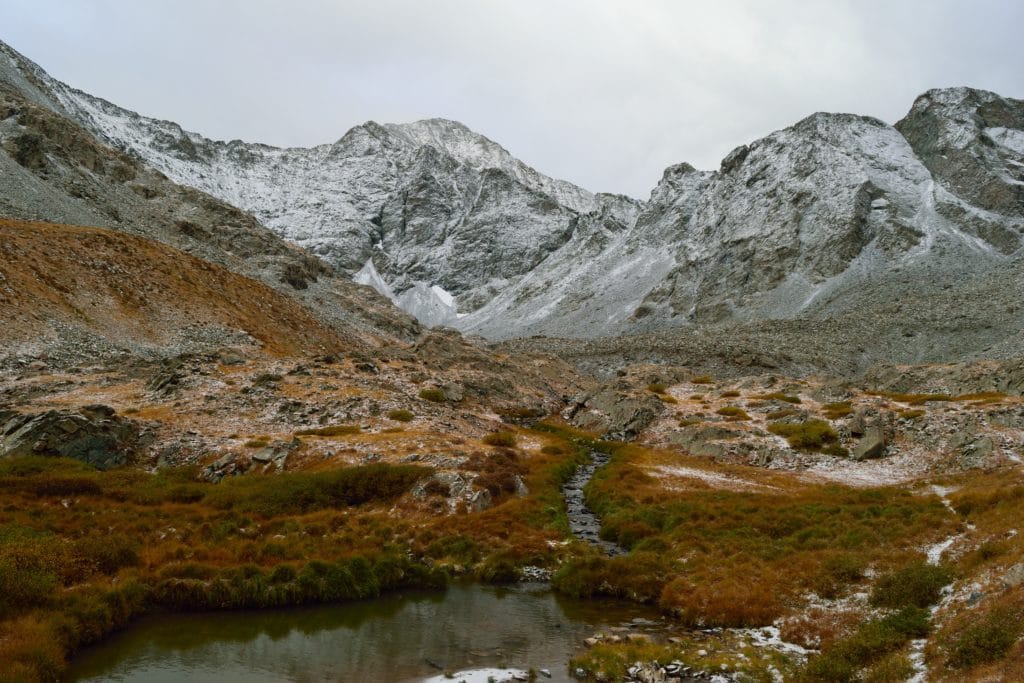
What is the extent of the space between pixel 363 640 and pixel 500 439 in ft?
100

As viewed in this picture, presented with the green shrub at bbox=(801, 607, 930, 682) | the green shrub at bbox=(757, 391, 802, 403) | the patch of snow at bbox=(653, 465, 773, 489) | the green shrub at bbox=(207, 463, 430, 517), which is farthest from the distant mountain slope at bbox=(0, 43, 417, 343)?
the green shrub at bbox=(801, 607, 930, 682)

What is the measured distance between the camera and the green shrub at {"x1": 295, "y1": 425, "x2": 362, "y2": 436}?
150ft

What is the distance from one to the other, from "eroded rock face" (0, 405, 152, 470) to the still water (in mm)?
19409

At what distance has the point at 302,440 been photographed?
43.0m

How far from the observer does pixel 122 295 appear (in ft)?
255

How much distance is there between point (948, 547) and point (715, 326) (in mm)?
175604

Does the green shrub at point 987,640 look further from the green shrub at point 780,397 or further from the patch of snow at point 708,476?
the green shrub at point 780,397

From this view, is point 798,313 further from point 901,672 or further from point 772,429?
point 901,672

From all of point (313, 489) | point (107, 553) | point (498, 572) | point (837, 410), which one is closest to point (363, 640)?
point (498, 572)

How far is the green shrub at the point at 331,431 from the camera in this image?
45.7m

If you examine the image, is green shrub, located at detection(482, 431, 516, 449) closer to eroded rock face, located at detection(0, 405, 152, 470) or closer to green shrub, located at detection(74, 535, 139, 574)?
eroded rock face, located at detection(0, 405, 152, 470)

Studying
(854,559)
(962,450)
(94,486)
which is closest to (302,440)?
(94,486)

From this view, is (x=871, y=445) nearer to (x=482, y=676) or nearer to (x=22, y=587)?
(x=482, y=676)

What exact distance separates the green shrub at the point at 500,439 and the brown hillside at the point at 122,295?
145 feet
